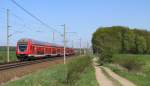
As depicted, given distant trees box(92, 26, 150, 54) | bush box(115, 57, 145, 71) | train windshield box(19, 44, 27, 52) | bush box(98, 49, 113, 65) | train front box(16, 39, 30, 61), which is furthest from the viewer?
distant trees box(92, 26, 150, 54)

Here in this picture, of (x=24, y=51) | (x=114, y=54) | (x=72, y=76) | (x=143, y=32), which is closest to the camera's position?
(x=72, y=76)

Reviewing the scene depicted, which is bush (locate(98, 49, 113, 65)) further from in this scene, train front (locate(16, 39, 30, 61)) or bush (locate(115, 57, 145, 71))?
train front (locate(16, 39, 30, 61))

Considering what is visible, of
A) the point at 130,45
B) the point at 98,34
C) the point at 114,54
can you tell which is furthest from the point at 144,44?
the point at 114,54

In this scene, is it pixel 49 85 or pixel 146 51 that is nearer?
pixel 49 85

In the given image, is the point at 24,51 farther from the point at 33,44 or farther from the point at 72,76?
the point at 72,76

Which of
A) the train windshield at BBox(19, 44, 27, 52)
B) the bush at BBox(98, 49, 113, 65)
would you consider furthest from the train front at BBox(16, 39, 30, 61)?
the bush at BBox(98, 49, 113, 65)

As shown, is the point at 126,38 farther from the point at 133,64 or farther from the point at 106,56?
the point at 133,64

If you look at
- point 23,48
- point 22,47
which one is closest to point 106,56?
point 22,47

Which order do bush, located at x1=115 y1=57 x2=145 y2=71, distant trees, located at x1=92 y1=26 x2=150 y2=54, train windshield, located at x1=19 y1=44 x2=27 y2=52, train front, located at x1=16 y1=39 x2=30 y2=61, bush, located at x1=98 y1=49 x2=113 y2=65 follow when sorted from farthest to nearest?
distant trees, located at x1=92 y1=26 x2=150 y2=54 → bush, located at x1=98 y1=49 x2=113 y2=65 → bush, located at x1=115 y1=57 x2=145 y2=71 → train windshield, located at x1=19 y1=44 x2=27 y2=52 → train front, located at x1=16 y1=39 x2=30 y2=61

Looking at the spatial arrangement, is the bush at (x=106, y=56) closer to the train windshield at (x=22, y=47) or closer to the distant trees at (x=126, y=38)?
the train windshield at (x=22, y=47)

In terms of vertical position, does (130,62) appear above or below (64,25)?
below

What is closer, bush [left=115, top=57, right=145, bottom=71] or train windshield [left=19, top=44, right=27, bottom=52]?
train windshield [left=19, top=44, right=27, bottom=52]

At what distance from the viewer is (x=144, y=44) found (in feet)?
541

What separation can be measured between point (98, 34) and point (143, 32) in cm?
3121
